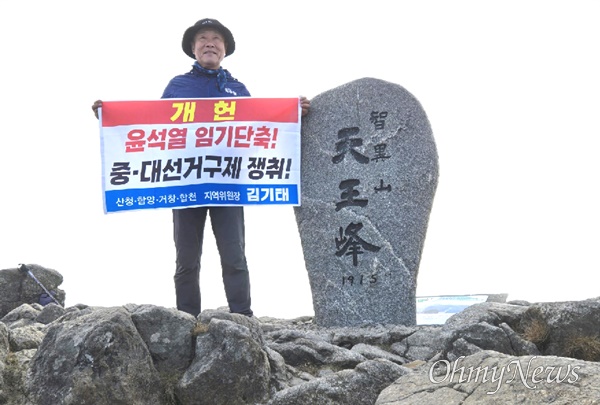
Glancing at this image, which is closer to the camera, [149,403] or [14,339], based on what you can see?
[149,403]

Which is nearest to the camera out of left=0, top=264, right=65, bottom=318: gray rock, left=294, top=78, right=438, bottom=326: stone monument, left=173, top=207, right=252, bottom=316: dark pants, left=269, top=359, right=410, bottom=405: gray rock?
left=269, top=359, right=410, bottom=405: gray rock

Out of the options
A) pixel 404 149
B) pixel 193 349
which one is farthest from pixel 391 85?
pixel 193 349

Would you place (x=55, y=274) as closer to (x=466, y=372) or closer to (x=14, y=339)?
(x=14, y=339)

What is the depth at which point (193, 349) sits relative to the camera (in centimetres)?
538

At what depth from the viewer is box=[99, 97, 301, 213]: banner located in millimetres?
9352

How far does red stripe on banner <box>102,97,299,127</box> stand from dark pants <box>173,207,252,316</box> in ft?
4.49

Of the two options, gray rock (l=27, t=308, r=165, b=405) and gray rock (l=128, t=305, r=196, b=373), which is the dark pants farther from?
gray rock (l=27, t=308, r=165, b=405)

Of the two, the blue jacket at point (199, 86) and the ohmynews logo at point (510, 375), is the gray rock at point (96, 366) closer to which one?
the ohmynews logo at point (510, 375)

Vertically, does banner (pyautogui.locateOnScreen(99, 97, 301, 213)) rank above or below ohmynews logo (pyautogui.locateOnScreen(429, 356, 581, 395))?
above

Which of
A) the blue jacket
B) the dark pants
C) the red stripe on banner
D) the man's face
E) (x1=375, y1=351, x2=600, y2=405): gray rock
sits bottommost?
(x1=375, y1=351, x2=600, y2=405): gray rock

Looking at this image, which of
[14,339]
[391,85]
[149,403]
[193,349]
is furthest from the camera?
[391,85]

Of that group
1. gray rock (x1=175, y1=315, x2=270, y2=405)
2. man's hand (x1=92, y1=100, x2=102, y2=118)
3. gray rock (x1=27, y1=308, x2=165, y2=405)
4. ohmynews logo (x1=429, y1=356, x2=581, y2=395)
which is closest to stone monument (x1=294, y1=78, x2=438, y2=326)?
man's hand (x1=92, y1=100, x2=102, y2=118)

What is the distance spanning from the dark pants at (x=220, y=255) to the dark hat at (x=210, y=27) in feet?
7.39

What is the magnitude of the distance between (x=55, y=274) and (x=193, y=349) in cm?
1130
